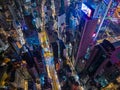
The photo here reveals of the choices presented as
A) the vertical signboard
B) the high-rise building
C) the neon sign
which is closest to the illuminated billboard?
the neon sign

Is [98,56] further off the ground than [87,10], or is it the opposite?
[87,10]

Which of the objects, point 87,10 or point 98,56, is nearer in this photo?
point 87,10

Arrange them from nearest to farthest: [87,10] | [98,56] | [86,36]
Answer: [87,10] < [98,56] < [86,36]

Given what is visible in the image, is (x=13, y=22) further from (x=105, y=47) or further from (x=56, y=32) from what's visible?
(x=105, y=47)

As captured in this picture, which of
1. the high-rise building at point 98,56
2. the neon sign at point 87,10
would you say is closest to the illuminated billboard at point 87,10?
the neon sign at point 87,10

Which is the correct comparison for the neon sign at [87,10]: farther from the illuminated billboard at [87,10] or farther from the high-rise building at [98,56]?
the high-rise building at [98,56]

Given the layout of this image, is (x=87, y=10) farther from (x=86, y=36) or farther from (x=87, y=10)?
(x=86, y=36)

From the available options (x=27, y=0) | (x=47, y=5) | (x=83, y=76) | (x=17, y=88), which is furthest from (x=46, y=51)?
(x=27, y=0)

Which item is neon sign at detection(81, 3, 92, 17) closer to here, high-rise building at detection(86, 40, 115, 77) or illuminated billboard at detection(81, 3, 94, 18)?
illuminated billboard at detection(81, 3, 94, 18)

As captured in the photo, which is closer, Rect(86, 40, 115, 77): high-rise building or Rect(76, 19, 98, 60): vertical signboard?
Rect(86, 40, 115, 77): high-rise building

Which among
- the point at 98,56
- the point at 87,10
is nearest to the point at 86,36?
the point at 98,56

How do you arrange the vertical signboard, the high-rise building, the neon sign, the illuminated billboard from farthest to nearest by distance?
the vertical signboard
the neon sign
the illuminated billboard
the high-rise building
